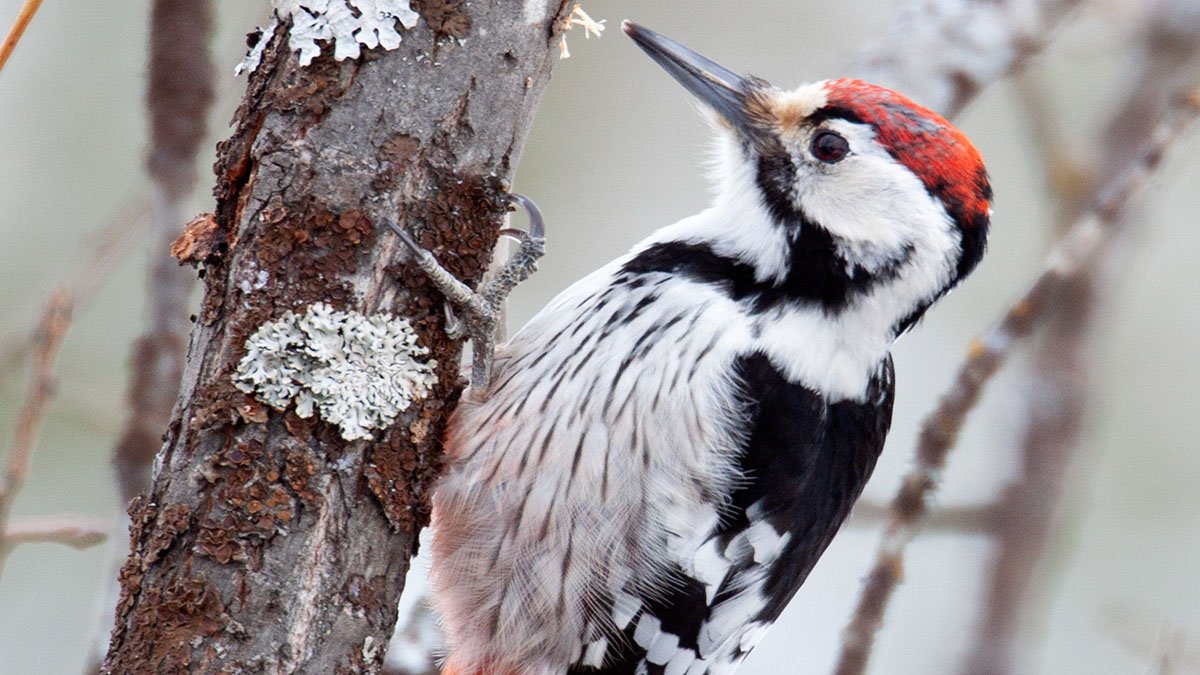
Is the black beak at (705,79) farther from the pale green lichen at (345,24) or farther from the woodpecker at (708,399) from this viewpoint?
the pale green lichen at (345,24)

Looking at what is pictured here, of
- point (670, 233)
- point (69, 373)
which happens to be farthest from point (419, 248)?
point (69, 373)

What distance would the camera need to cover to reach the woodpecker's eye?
235 centimetres

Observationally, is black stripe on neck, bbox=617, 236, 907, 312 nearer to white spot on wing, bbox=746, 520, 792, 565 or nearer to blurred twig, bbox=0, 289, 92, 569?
white spot on wing, bbox=746, 520, 792, 565

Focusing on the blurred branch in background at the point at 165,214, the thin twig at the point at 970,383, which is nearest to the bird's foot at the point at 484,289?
the blurred branch in background at the point at 165,214

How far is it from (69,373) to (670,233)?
214 cm

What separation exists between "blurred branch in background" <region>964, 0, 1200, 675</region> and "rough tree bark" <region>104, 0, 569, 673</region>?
1.47 metres

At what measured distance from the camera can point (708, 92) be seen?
8.05 feet

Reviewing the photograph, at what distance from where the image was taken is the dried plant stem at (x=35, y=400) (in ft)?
6.88

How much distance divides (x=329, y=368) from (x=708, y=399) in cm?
77

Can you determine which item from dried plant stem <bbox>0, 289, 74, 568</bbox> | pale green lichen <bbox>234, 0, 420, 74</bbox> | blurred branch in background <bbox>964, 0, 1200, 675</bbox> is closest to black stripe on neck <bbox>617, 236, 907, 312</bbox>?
blurred branch in background <bbox>964, 0, 1200, 675</bbox>

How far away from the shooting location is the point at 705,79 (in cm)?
246

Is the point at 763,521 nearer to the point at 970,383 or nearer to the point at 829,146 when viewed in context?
the point at 970,383

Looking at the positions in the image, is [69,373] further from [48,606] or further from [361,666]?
[361,666]

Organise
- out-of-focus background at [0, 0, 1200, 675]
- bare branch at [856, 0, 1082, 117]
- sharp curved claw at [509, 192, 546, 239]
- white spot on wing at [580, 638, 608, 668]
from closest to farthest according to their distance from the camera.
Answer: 1. sharp curved claw at [509, 192, 546, 239]
2. white spot on wing at [580, 638, 608, 668]
3. bare branch at [856, 0, 1082, 117]
4. out-of-focus background at [0, 0, 1200, 675]
